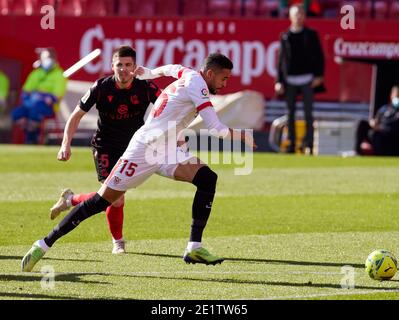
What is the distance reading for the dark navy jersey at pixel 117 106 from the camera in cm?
1109

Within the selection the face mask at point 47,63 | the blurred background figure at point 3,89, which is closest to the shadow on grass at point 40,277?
the face mask at point 47,63

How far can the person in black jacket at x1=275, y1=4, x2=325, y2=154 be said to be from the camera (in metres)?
23.0

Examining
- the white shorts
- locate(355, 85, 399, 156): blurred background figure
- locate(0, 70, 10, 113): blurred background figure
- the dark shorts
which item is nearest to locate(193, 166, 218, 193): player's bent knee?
the white shorts

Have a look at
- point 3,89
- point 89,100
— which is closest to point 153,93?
point 89,100

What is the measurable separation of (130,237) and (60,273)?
8.72 feet

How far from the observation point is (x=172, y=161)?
34.0 feet

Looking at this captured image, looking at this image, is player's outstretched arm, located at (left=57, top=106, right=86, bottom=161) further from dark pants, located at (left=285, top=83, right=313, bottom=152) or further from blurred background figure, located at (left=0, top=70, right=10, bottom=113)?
blurred background figure, located at (left=0, top=70, right=10, bottom=113)

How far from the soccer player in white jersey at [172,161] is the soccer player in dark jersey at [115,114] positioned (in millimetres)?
677

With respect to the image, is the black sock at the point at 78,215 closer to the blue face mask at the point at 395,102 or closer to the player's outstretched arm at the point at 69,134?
the player's outstretched arm at the point at 69,134

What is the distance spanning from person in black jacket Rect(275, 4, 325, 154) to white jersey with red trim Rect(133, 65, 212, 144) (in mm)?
12673

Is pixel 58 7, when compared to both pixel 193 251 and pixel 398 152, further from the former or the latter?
pixel 193 251

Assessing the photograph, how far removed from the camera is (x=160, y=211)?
14.7m

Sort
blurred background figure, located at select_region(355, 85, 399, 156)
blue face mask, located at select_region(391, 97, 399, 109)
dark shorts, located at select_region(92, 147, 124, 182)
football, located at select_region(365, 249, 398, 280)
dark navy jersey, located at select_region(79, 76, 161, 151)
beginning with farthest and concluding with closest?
blue face mask, located at select_region(391, 97, 399, 109), blurred background figure, located at select_region(355, 85, 399, 156), dark shorts, located at select_region(92, 147, 124, 182), dark navy jersey, located at select_region(79, 76, 161, 151), football, located at select_region(365, 249, 398, 280)

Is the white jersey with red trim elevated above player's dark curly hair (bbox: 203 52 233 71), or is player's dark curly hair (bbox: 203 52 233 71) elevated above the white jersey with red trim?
player's dark curly hair (bbox: 203 52 233 71)
